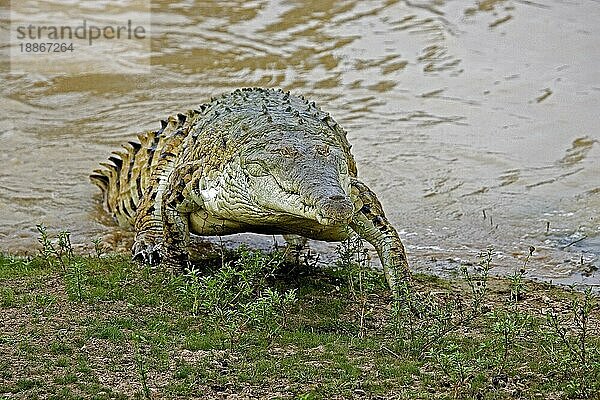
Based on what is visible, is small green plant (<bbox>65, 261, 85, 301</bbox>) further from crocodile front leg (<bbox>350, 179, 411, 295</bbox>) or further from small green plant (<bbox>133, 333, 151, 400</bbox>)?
crocodile front leg (<bbox>350, 179, 411, 295</bbox>)

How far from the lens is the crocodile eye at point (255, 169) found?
21.0ft

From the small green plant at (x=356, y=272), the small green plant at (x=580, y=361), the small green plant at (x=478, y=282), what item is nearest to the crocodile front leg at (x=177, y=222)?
the small green plant at (x=356, y=272)

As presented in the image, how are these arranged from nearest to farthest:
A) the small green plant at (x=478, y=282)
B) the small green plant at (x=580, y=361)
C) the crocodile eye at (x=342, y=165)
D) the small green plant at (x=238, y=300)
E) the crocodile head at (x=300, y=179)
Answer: the small green plant at (x=580, y=361), the crocodile head at (x=300, y=179), the small green plant at (x=238, y=300), the small green plant at (x=478, y=282), the crocodile eye at (x=342, y=165)

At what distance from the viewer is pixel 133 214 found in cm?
906

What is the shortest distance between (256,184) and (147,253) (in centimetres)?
157

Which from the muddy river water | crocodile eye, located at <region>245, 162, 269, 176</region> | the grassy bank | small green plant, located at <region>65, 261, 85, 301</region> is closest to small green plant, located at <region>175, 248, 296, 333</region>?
the grassy bank

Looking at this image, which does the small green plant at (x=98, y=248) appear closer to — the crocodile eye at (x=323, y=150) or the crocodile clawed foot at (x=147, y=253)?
the crocodile clawed foot at (x=147, y=253)

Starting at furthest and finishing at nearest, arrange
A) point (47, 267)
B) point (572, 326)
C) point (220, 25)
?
point (220, 25)
point (47, 267)
point (572, 326)

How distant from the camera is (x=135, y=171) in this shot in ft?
29.5

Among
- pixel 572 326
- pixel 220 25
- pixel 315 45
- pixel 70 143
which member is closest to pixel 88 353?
pixel 572 326

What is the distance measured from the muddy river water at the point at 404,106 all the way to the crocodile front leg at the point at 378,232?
48.0 inches

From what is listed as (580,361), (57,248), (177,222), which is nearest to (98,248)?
(57,248)

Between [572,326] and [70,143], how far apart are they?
23.6 feet

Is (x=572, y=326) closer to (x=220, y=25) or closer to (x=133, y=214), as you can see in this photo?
(x=133, y=214)
